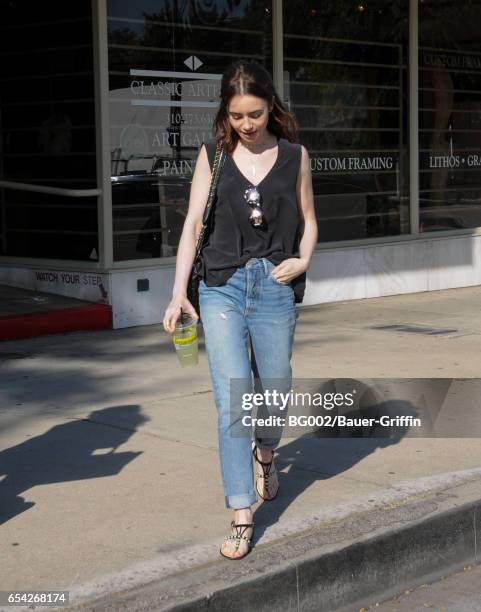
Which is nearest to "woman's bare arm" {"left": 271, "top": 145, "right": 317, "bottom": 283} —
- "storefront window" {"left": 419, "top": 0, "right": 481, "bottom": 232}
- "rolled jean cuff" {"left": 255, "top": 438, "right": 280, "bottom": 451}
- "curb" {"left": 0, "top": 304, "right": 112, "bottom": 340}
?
"rolled jean cuff" {"left": 255, "top": 438, "right": 280, "bottom": 451}

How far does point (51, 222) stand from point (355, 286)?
344cm

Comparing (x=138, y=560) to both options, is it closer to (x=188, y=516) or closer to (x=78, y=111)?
(x=188, y=516)

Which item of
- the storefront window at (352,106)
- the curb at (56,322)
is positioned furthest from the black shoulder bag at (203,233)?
the storefront window at (352,106)

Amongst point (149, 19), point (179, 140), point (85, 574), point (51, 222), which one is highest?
point (149, 19)

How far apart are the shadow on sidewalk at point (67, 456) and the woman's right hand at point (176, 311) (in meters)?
1.14

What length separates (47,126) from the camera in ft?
34.7

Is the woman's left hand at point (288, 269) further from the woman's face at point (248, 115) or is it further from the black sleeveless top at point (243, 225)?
the woman's face at point (248, 115)

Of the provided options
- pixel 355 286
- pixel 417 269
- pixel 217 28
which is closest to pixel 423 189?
pixel 417 269

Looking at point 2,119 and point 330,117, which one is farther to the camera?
point 330,117

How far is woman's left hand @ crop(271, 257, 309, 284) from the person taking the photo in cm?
442

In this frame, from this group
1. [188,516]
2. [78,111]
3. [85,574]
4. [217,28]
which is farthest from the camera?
[217,28]

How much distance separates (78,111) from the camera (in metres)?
10.3

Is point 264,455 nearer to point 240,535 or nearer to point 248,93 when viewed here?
point 240,535

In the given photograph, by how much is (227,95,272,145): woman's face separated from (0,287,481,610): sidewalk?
63.3 inches
